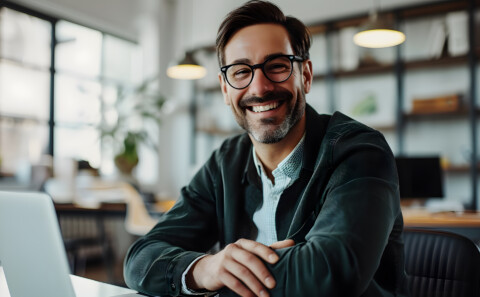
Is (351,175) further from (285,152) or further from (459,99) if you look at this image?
(459,99)

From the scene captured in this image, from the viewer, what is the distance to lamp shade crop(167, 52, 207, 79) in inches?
169

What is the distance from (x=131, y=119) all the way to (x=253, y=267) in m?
4.95

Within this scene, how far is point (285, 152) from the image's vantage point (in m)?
1.32

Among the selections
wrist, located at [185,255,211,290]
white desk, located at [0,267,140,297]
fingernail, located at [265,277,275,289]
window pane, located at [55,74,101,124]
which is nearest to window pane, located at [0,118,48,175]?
window pane, located at [55,74,101,124]

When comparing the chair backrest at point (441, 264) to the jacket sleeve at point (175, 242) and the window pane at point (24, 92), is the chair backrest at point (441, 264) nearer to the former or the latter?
the jacket sleeve at point (175, 242)

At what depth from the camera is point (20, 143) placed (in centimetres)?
468

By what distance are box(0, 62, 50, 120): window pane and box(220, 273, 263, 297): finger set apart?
431 centimetres

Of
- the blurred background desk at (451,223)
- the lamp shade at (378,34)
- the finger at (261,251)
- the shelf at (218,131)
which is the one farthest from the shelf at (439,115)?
the finger at (261,251)

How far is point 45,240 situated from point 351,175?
64 cm

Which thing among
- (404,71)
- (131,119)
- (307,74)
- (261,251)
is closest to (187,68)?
(131,119)

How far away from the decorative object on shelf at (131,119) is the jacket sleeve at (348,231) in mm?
3983

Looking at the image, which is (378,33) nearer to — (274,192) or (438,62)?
(438,62)

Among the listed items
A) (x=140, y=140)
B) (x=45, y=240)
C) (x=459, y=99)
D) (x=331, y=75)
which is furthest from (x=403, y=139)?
(x=45, y=240)

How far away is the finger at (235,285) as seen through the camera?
87cm
